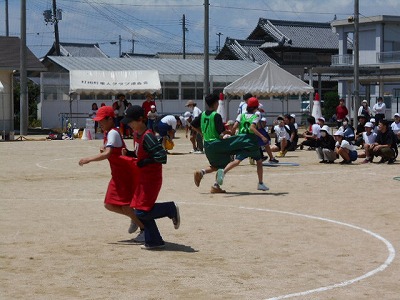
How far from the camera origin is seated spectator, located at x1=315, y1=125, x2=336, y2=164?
20.8 metres

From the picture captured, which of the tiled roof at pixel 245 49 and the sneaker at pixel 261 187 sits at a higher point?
the tiled roof at pixel 245 49

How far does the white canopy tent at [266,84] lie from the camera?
34.4m

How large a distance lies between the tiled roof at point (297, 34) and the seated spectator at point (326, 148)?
1765 inches

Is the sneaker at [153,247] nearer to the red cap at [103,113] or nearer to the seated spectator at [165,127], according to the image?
the red cap at [103,113]

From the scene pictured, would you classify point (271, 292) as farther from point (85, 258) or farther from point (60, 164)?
point (60, 164)

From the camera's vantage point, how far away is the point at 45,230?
34.2 ft

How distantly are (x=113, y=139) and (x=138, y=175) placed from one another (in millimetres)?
508

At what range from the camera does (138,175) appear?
365 inches

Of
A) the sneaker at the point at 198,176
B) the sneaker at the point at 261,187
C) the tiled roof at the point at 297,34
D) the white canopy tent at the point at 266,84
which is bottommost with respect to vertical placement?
the sneaker at the point at 261,187

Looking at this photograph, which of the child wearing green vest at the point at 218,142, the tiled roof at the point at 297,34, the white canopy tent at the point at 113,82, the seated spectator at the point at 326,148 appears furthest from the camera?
the tiled roof at the point at 297,34

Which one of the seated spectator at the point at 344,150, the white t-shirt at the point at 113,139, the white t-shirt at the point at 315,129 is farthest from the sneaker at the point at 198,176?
the white t-shirt at the point at 315,129

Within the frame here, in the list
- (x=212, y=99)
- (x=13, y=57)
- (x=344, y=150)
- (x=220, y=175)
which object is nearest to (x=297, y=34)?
(x=13, y=57)

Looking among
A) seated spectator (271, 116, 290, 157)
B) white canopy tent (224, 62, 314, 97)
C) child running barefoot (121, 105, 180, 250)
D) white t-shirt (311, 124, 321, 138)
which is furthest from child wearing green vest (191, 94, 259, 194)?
white canopy tent (224, 62, 314, 97)

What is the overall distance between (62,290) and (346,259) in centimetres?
296
